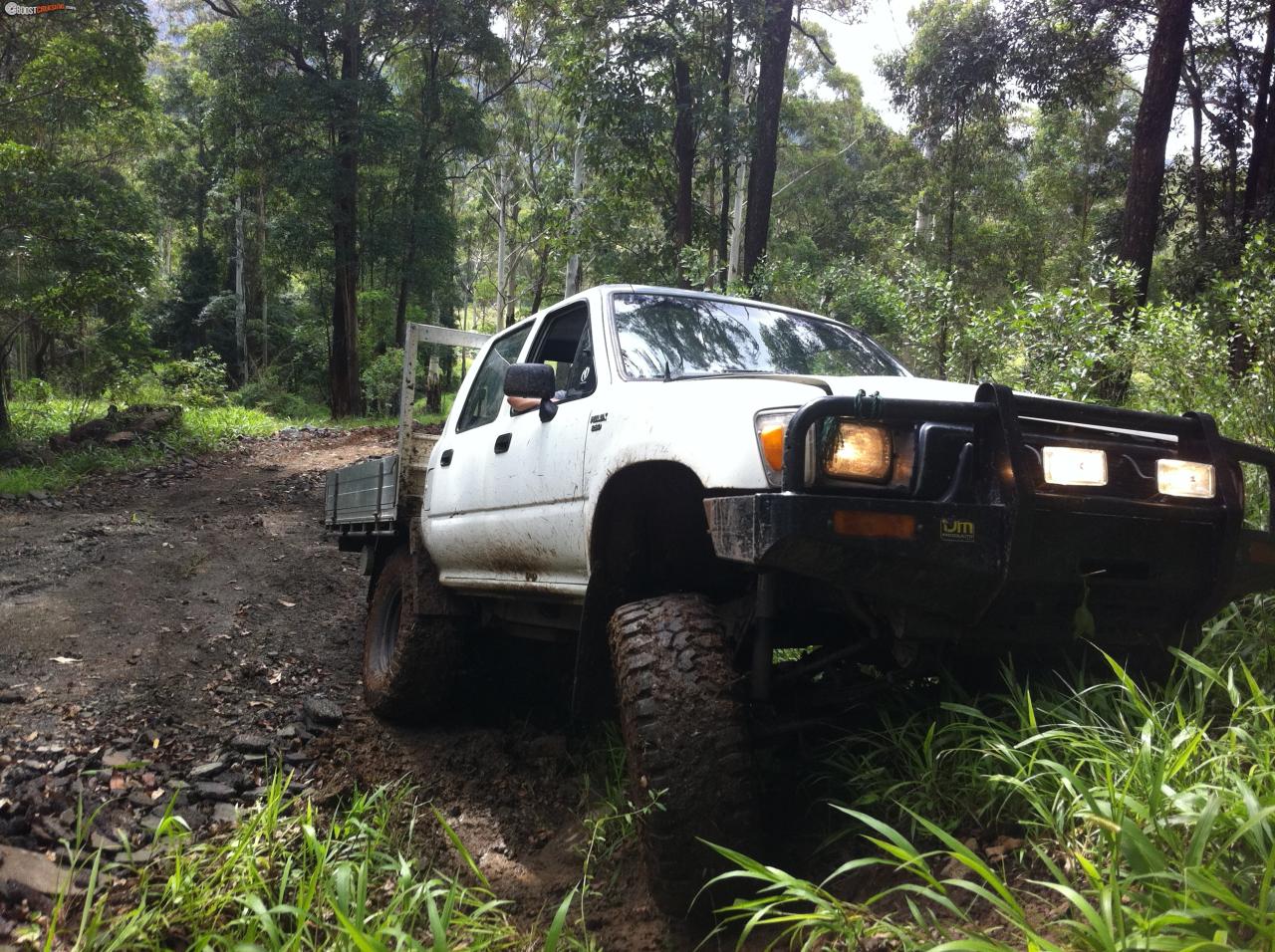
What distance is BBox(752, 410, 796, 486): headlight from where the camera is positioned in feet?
7.88

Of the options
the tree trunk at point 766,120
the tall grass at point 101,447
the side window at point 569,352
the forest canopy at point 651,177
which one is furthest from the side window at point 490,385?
the tall grass at point 101,447

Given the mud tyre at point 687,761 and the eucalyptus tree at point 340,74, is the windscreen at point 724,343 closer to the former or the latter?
the mud tyre at point 687,761

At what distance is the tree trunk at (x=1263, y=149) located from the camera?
1210 cm

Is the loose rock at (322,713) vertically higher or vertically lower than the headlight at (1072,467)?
lower

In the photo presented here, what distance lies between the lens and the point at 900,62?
17.7 meters

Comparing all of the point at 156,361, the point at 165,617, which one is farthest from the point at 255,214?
the point at 165,617

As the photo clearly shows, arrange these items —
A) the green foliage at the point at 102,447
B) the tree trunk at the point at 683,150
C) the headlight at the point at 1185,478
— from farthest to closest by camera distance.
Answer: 1. the tree trunk at the point at 683,150
2. the green foliage at the point at 102,447
3. the headlight at the point at 1185,478

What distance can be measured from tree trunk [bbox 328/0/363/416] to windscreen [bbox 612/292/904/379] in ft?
59.8

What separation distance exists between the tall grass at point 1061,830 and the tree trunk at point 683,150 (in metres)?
10.2

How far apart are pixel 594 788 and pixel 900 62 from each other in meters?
17.4

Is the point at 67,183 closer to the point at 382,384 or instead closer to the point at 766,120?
the point at 766,120

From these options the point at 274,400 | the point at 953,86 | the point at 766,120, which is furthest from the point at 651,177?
the point at 274,400
